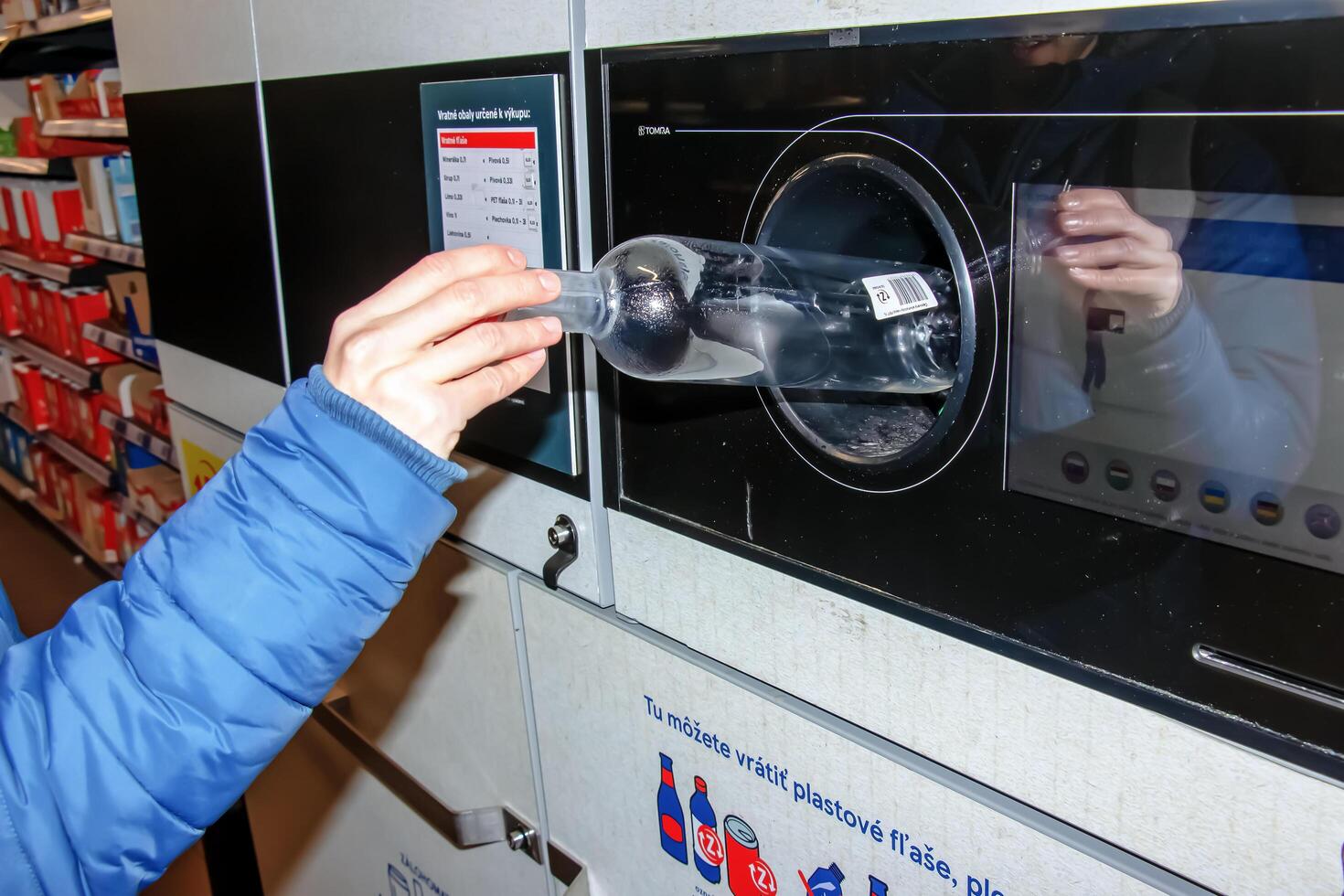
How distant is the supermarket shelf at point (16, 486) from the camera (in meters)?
4.62

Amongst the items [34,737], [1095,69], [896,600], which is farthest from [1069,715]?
[34,737]

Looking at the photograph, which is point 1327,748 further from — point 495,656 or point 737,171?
point 495,656

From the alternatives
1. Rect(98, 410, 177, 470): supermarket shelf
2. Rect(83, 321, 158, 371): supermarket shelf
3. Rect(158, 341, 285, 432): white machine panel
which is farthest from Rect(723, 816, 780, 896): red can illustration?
Rect(83, 321, 158, 371): supermarket shelf

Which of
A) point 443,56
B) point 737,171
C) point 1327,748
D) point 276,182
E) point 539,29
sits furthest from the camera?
point 276,182

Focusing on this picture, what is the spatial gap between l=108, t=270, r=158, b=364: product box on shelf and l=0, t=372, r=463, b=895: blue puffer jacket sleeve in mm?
2532

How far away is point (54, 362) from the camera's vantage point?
3746mm

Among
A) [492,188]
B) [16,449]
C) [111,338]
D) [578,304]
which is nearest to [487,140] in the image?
[492,188]

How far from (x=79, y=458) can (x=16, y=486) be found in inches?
51.3

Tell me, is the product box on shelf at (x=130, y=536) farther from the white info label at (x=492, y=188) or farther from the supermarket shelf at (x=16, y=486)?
the white info label at (x=492, y=188)

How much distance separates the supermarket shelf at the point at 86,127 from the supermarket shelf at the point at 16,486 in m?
2.09

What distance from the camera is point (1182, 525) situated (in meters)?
0.57

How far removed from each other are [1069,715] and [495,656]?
0.73 metres

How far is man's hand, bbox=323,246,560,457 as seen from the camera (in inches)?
25.3

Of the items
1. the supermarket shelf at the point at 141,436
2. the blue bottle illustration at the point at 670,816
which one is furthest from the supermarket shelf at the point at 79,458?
the blue bottle illustration at the point at 670,816
